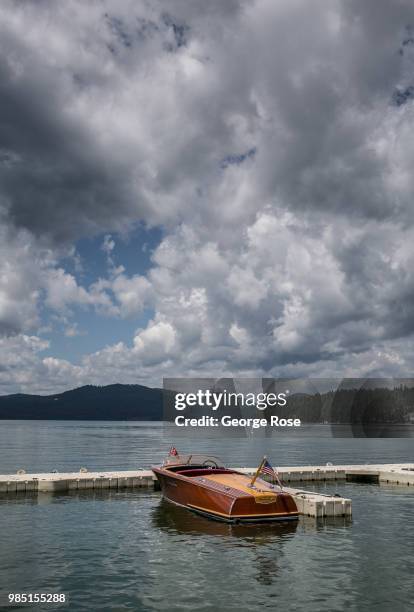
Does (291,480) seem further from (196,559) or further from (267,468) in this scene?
(196,559)

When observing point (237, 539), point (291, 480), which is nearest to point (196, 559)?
point (237, 539)

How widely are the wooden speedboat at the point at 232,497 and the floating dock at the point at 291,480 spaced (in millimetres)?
3501

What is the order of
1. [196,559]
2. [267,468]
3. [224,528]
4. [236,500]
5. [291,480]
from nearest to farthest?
[196,559] < [236,500] < [224,528] < [267,468] < [291,480]

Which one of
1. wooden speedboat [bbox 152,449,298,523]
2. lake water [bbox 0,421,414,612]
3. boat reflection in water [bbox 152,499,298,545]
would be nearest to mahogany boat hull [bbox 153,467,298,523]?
wooden speedboat [bbox 152,449,298,523]

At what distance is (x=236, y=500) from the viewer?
31.8 m

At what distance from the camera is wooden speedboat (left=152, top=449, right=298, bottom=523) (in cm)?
3189

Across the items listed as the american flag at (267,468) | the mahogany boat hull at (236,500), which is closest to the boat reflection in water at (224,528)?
the mahogany boat hull at (236,500)

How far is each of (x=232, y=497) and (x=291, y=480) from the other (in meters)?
24.6

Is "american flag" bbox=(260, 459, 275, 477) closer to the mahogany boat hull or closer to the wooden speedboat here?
the wooden speedboat

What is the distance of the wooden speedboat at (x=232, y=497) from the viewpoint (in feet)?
105

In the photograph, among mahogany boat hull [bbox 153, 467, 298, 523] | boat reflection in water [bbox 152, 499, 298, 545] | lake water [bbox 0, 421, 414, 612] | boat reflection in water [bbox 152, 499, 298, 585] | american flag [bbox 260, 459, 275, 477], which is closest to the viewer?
lake water [bbox 0, 421, 414, 612]

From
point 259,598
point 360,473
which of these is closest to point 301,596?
point 259,598

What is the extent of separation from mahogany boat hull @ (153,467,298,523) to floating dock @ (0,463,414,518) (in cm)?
412

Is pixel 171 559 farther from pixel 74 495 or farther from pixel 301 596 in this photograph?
pixel 74 495
